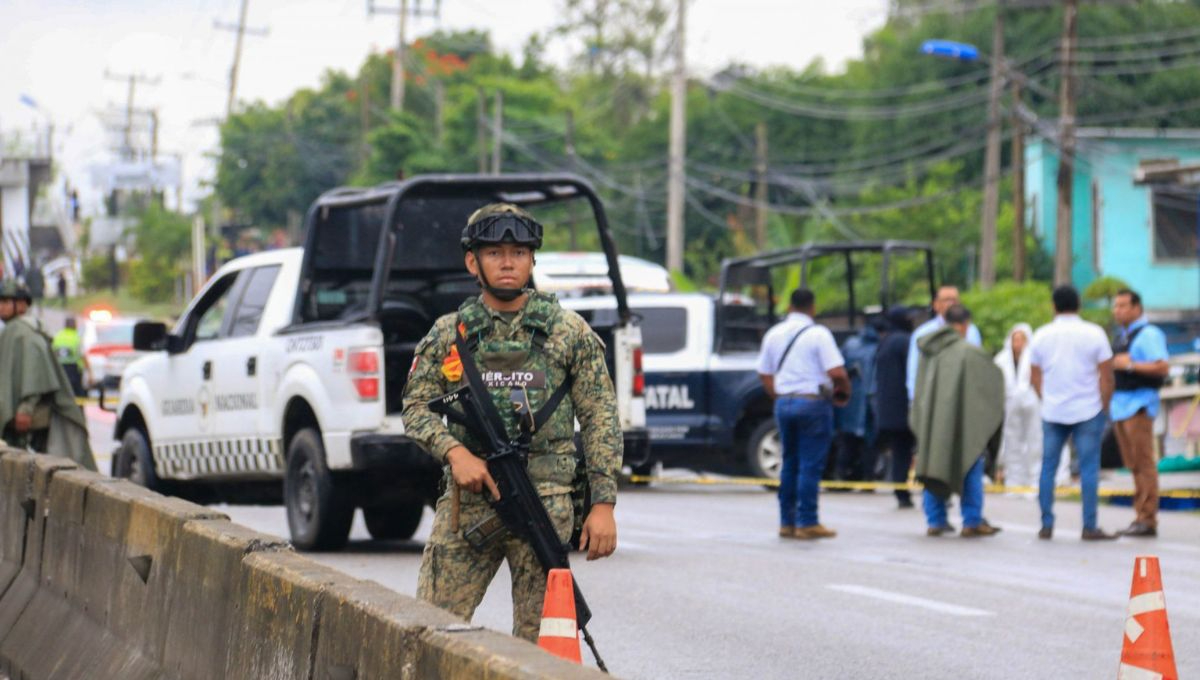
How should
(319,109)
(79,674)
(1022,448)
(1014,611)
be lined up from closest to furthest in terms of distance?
(79,674), (1014,611), (1022,448), (319,109)

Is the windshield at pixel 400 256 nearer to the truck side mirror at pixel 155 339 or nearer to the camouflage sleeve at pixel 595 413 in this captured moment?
the truck side mirror at pixel 155 339

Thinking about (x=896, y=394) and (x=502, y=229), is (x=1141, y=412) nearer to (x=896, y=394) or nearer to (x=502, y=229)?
(x=896, y=394)

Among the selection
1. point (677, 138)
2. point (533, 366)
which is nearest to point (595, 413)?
point (533, 366)

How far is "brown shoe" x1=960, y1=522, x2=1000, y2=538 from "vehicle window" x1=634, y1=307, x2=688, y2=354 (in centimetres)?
547

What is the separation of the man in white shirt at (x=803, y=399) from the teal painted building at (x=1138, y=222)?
30.6m

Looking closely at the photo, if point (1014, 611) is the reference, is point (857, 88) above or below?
above

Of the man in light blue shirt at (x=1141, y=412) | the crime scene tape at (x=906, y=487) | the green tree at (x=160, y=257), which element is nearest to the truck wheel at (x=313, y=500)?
the crime scene tape at (x=906, y=487)

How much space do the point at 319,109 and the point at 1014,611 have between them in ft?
251

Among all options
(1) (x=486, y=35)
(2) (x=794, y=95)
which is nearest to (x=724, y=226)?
(2) (x=794, y=95)

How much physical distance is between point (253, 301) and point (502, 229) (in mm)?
8061

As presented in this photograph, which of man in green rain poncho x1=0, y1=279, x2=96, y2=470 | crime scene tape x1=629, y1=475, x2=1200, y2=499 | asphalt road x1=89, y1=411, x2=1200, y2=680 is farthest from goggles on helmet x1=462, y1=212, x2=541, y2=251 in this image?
crime scene tape x1=629, y1=475, x2=1200, y2=499

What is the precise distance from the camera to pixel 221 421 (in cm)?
1348

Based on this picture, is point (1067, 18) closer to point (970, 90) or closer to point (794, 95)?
point (970, 90)

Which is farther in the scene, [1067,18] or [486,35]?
[486,35]
